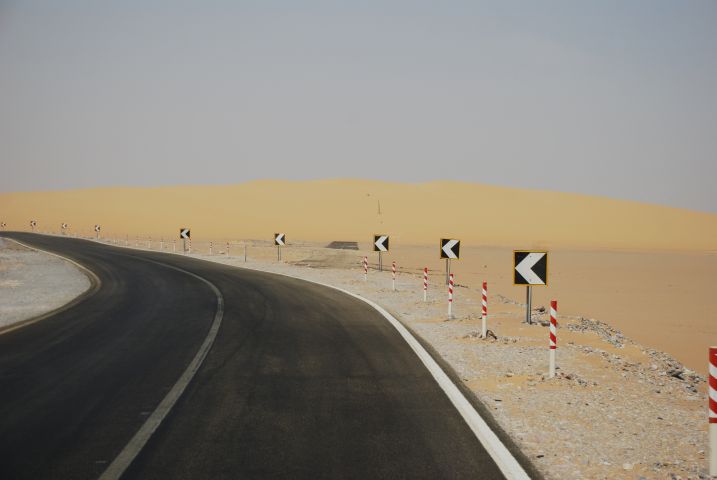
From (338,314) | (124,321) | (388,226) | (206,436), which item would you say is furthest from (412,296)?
(388,226)

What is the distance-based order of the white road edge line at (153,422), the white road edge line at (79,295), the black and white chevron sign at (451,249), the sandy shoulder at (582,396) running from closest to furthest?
the white road edge line at (153,422) → the sandy shoulder at (582,396) → the white road edge line at (79,295) → the black and white chevron sign at (451,249)

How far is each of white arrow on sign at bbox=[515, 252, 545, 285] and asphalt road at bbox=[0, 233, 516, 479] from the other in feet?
9.65

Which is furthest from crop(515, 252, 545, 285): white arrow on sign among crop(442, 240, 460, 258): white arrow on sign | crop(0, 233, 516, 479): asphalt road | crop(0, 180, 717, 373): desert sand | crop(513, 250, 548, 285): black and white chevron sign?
crop(442, 240, 460, 258): white arrow on sign

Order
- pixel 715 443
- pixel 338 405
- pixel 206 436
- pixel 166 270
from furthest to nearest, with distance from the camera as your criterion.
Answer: pixel 166 270, pixel 338 405, pixel 206 436, pixel 715 443

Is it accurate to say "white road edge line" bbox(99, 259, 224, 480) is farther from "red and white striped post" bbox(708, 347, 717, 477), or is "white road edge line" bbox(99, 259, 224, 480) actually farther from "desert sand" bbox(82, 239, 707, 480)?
"red and white striped post" bbox(708, 347, 717, 477)

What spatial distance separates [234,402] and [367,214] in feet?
367

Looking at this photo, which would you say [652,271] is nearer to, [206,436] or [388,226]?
[206,436]

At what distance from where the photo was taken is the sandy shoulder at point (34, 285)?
18317 mm

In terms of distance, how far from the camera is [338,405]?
7.84 meters

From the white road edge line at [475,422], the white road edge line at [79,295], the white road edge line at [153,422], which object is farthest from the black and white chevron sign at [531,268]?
the white road edge line at [79,295]

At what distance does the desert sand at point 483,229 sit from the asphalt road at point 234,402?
8539 millimetres

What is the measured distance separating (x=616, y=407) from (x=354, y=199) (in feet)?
419

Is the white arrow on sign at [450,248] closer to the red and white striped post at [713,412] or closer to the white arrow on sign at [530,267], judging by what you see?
the white arrow on sign at [530,267]

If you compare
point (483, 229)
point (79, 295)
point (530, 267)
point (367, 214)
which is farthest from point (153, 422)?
point (367, 214)
